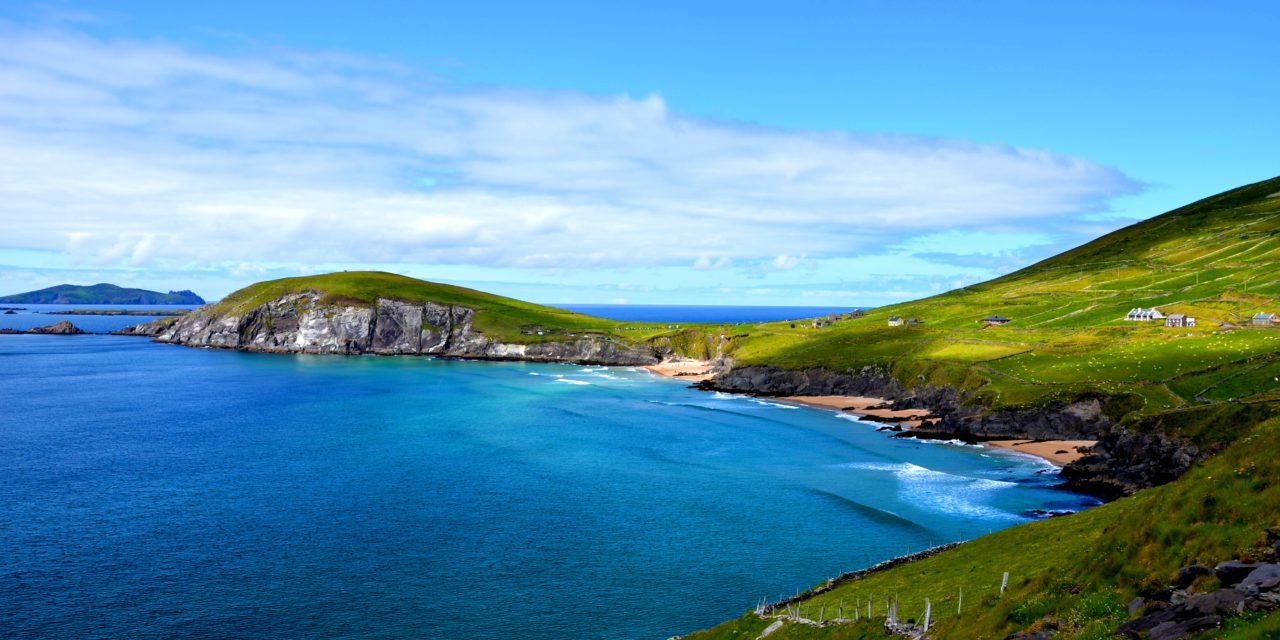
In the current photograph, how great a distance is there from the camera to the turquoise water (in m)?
55.0

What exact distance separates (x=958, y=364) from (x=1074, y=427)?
36.1m

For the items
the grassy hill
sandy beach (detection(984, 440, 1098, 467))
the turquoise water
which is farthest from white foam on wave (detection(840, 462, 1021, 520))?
sandy beach (detection(984, 440, 1098, 467))

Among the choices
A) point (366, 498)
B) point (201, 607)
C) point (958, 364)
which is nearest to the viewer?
point (201, 607)

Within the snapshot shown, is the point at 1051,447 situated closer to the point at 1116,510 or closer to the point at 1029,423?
the point at 1029,423

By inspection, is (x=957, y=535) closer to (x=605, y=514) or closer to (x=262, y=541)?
(x=605, y=514)

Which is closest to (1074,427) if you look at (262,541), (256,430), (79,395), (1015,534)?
(1015,534)

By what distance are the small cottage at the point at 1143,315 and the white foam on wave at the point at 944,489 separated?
349 feet

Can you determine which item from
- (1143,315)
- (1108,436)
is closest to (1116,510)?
(1108,436)

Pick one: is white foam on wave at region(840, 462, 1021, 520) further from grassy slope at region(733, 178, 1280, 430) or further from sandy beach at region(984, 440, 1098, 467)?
grassy slope at region(733, 178, 1280, 430)

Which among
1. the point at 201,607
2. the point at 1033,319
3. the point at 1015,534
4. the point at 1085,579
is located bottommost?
the point at 201,607

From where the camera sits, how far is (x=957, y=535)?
71.9m

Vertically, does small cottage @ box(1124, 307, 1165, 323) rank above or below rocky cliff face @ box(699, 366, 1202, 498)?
above

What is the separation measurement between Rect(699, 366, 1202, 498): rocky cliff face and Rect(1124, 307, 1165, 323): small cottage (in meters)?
63.9

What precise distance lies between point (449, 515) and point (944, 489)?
58.6m
